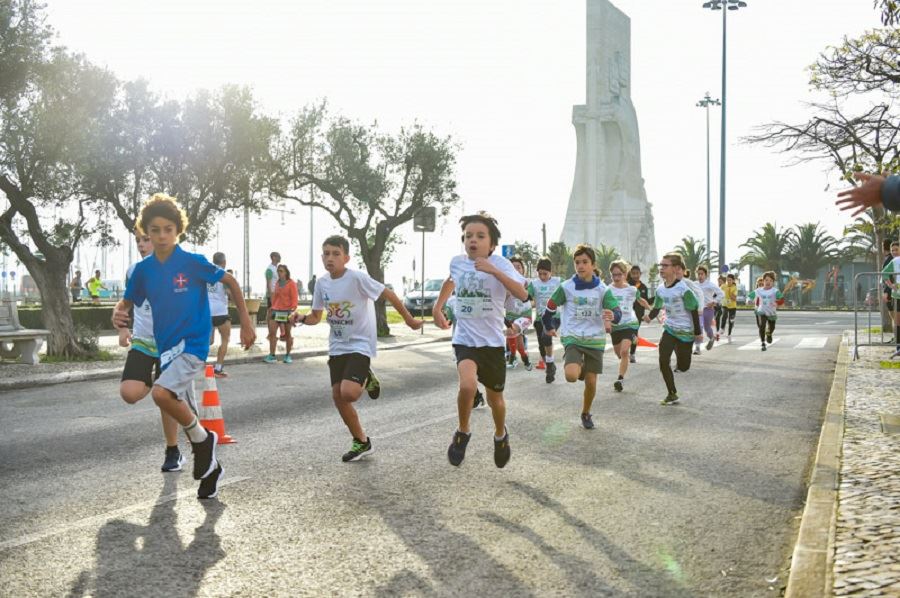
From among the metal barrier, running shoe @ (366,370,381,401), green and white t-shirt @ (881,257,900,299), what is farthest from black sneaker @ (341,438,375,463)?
green and white t-shirt @ (881,257,900,299)

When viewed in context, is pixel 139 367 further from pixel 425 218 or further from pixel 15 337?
pixel 425 218

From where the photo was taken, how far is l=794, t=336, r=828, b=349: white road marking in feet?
74.6

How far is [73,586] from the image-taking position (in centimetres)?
407

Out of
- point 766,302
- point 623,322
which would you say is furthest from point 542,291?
point 766,302

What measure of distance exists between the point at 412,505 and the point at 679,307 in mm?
Result: 6688

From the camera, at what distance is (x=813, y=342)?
80.9 ft

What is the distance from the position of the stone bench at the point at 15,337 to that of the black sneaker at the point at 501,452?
12525 mm

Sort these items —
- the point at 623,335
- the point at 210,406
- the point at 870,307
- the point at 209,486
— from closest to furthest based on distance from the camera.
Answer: the point at 209,486, the point at 210,406, the point at 623,335, the point at 870,307

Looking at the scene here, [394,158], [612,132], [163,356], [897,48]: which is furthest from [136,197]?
[612,132]

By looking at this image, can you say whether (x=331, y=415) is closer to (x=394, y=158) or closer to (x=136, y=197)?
(x=136, y=197)

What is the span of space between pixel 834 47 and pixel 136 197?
618 inches

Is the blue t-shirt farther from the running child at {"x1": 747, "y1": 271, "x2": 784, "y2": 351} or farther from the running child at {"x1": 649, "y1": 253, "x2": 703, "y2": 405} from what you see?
the running child at {"x1": 747, "y1": 271, "x2": 784, "y2": 351}

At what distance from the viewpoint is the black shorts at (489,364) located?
672cm

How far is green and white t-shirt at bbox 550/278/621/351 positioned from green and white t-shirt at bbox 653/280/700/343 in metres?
2.23
